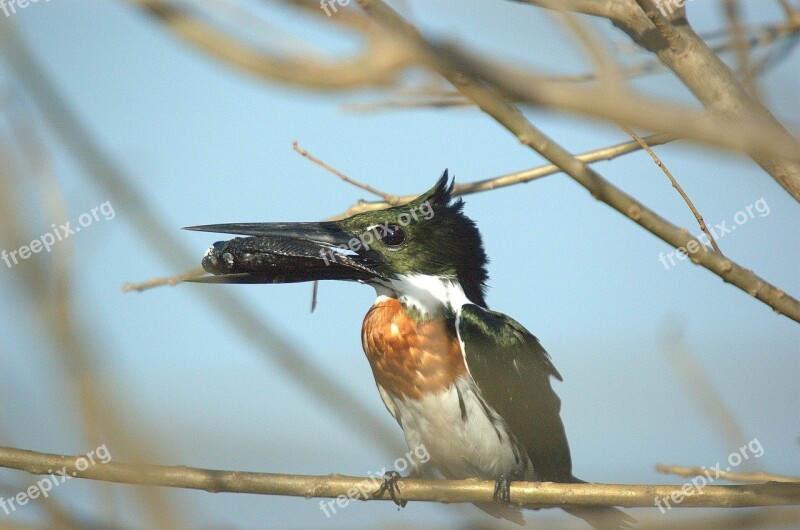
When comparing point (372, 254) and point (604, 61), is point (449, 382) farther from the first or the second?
point (604, 61)

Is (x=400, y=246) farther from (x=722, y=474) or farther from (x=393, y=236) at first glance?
(x=722, y=474)

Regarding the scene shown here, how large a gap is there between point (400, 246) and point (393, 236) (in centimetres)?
6

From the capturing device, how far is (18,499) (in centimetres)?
217

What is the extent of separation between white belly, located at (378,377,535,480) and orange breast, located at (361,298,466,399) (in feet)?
0.20

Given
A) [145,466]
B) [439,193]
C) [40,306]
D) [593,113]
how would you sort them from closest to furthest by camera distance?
[593,113] → [145,466] → [40,306] → [439,193]

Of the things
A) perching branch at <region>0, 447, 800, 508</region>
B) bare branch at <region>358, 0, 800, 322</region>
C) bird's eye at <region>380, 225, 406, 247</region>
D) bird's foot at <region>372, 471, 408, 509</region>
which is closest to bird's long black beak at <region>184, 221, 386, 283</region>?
bird's eye at <region>380, 225, 406, 247</region>

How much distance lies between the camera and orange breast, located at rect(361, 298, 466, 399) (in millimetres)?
4055

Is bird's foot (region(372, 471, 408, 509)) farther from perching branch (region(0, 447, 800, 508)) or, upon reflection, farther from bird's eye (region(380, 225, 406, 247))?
bird's eye (region(380, 225, 406, 247))

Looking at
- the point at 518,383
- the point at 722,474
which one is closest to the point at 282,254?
the point at 518,383

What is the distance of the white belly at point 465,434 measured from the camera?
13.2 feet

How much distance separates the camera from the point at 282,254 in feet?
13.1

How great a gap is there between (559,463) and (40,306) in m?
3.03

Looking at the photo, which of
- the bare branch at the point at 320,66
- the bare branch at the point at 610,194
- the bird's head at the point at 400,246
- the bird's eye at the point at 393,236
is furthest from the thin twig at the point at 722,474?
the bare branch at the point at 320,66

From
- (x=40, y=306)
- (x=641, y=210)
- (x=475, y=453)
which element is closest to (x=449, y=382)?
(x=475, y=453)
